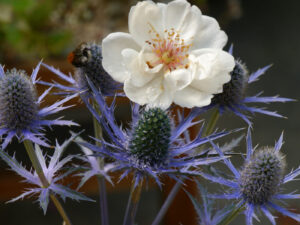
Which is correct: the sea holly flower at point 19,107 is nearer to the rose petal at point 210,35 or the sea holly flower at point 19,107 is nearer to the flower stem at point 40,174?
the flower stem at point 40,174

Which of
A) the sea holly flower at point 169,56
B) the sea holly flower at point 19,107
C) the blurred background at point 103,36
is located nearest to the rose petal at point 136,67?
the sea holly flower at point 169,56

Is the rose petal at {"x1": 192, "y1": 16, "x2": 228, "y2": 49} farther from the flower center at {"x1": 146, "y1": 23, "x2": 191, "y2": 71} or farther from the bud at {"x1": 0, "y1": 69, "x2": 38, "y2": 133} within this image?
the bud at {"x1": 0, "y1": 69, "x2": 38, "y2": 133}

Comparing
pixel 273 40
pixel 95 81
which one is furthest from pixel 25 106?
pixel 273 40

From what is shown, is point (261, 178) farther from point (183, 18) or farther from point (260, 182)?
point (183, 18)

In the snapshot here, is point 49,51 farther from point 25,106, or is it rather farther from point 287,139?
point 287,139

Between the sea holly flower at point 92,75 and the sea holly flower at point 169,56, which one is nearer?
the sea holly flower at point 169,56

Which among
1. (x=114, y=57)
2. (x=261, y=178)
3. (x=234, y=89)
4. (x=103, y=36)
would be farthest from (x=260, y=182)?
(x=103, y=36)
